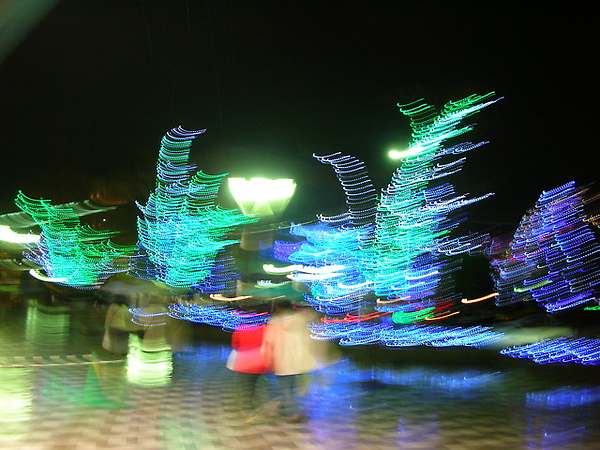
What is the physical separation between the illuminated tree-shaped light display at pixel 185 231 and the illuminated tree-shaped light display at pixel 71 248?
10.2 ft

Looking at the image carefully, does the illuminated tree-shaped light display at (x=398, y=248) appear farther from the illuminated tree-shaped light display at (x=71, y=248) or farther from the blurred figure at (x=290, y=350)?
the illuminated tree-shaped light display at (x=71, y=248)

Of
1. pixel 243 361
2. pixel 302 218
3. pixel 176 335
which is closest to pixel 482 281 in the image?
pixel 302 218

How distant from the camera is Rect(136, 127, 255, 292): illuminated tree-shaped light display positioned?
24.9m

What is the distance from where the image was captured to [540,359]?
11.5m

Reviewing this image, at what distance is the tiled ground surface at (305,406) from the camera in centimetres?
606

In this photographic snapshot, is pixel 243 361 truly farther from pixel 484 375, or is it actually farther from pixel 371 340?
pixel 371 340

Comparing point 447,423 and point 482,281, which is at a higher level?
point 482,281

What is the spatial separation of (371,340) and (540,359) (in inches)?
134

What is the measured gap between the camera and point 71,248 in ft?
139

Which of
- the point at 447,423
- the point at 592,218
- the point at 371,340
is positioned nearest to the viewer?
the point at 447,423

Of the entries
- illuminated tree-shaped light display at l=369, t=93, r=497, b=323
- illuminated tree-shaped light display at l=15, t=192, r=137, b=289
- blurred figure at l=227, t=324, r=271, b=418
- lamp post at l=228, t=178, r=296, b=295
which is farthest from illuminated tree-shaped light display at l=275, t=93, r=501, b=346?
illuminated tree-shaped light display at l=15, t=192, r=137, b=289

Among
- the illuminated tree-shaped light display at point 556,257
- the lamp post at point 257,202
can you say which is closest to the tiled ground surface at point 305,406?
the lamp post at point 257,202

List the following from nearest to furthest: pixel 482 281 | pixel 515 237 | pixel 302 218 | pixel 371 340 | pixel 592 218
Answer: pixel 371 340 → pixel 482 281 → pixel 592 218 → pixel 302 218 → pixel 515 237

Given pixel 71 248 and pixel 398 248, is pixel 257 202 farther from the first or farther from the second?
pixel 71 248
